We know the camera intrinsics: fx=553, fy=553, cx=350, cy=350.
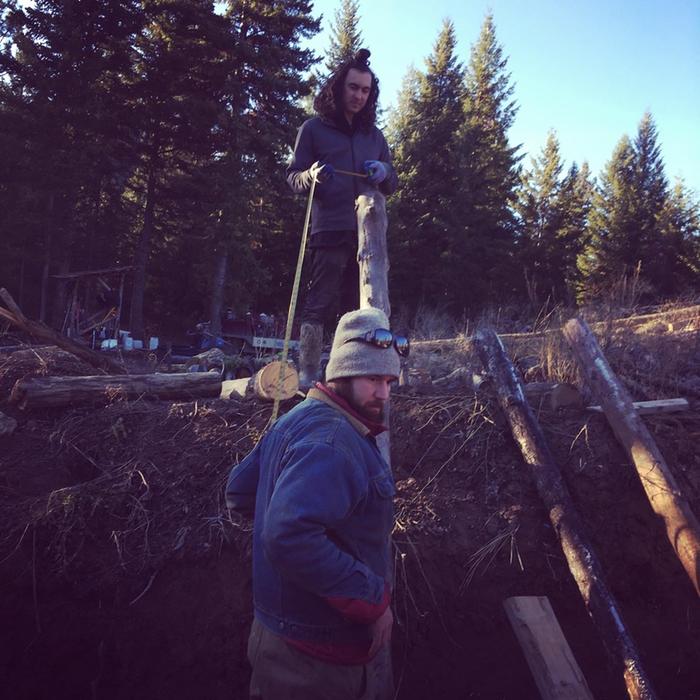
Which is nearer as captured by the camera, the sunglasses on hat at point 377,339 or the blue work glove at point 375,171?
the sunglasses on hat at point 377,339

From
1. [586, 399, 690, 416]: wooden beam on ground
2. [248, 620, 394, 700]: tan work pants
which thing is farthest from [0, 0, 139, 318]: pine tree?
[248, 620, 394, 700]: tan work pants

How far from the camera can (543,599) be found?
3.20m

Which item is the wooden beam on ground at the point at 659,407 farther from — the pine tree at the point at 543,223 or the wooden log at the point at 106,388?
the pine tree at the point at 543,223

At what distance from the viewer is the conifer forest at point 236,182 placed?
18250mm

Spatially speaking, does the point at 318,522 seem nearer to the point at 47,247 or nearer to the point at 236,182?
the point at 236,182

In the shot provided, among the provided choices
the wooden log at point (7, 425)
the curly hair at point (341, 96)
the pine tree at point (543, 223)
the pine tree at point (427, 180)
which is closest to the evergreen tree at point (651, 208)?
the pine tree at point (543, 223)

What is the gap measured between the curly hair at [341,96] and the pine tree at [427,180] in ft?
57.6

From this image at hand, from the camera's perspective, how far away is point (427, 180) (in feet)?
79.4

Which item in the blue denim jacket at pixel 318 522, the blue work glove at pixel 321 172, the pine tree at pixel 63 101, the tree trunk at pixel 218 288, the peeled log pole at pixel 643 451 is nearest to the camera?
the blue denim jacket at pixel 318 522

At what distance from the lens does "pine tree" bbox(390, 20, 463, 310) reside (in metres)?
22.9

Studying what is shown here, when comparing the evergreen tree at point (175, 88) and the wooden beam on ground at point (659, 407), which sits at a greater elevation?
the evergreen tree at point (175, 88)

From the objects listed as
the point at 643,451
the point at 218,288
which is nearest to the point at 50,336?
the point at 643,451

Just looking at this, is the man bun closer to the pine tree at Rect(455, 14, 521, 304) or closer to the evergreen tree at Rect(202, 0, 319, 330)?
the evergreen tree at Rect(202, 0, 319, 330)

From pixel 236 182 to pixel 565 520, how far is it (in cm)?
1730
